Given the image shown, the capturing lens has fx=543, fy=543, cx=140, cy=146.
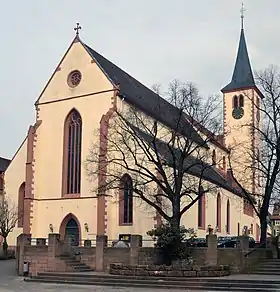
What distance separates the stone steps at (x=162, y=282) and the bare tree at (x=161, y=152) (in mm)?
5272

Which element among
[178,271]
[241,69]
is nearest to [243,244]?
[178,271]

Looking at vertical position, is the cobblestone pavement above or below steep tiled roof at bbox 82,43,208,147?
below

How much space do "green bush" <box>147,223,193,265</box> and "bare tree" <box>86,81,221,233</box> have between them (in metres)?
0.55

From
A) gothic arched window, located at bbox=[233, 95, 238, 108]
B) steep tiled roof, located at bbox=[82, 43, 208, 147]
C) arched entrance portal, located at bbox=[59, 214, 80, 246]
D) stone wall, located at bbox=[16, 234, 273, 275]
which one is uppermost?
gothic arched window, located at bbox=[233, 95, 238, 108]

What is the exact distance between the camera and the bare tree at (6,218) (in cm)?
4591

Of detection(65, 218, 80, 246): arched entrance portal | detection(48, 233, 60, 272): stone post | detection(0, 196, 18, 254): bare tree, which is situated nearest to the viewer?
detection(48, 233, 60, 272): stone post

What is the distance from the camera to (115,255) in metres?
31.8

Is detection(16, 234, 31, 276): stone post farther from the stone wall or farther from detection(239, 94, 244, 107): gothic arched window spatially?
detection(239, 94, 244, 107): gothic arched window

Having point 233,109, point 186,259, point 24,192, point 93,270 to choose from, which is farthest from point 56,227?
point 233,109

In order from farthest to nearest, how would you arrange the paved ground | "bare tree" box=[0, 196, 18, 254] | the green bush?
"bare tree" box=[0, 196, 18, 254] → the green bush → the paved ground

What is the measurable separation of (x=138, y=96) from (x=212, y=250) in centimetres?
2371

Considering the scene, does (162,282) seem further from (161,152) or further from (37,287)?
(161,152)

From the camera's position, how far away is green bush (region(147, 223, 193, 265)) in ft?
97.5

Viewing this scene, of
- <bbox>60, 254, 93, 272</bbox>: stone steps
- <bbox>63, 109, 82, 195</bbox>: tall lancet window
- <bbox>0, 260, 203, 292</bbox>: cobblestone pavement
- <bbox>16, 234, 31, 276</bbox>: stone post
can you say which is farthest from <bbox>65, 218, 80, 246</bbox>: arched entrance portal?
<bbox>0, 260, 203, 292</bbox>: cobblestone pavement
